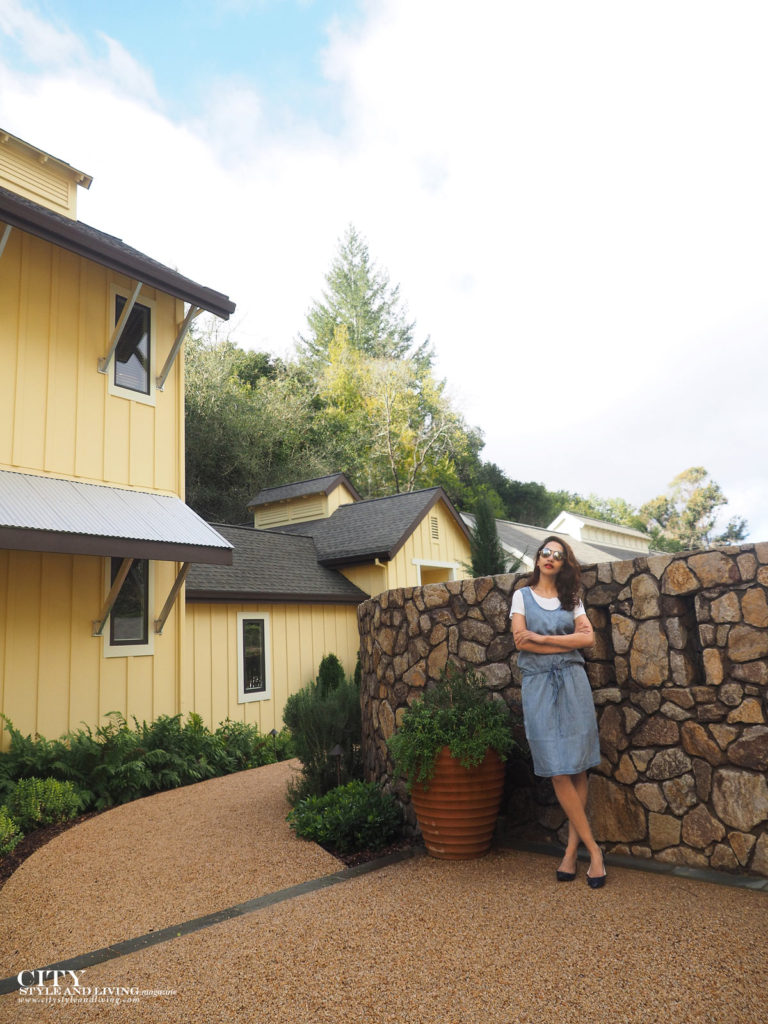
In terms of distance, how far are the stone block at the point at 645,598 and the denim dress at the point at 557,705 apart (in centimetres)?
51

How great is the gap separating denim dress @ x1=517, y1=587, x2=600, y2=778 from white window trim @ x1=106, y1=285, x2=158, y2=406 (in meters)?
6.55

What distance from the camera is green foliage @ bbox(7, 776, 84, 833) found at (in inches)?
235

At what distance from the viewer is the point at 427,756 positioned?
13.8 feet

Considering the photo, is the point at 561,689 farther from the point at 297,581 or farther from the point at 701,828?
the point at 297,581

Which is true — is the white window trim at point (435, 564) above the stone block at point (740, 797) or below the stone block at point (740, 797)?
above

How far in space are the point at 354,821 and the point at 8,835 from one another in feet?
9.82

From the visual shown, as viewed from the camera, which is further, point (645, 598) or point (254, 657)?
point (254, 657)

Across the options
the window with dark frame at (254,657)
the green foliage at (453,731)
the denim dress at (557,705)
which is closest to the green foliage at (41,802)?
the green foliage at (453,731)

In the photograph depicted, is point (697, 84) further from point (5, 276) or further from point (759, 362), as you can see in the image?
point (759, 362)

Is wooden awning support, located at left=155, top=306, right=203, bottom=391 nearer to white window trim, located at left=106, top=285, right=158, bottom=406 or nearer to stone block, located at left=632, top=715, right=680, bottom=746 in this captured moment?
white window trim, located at left=106, top=285, right=158, bottom=406

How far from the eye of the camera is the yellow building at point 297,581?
10.1 m

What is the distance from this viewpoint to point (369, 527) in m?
15.2

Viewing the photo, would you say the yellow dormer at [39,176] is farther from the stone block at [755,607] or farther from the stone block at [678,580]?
the stone block at [755,607]

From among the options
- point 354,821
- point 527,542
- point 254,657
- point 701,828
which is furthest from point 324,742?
point 527,542
